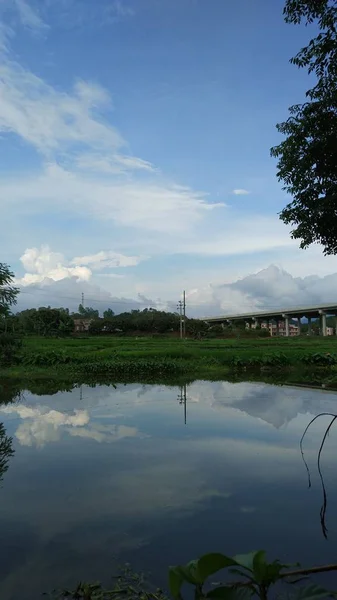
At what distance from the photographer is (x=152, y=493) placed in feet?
19.3

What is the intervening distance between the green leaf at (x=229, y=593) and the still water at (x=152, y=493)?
2475mm

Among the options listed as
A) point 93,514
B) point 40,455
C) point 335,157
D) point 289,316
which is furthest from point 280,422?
point 289,316

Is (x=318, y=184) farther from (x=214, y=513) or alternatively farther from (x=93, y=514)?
(x=93, y=514)

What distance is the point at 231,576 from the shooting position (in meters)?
3.85

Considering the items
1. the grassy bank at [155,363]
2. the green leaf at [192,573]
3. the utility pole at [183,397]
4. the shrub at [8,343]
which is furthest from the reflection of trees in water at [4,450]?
the grassy bank at [155,363]

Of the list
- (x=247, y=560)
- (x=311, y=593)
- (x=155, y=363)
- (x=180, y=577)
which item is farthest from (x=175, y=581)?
(x=155, y=363)

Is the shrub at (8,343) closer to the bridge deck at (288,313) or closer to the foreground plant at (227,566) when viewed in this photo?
the foreground plant at (227,566)

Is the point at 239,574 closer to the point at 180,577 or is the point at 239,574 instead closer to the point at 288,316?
the point at 180,577

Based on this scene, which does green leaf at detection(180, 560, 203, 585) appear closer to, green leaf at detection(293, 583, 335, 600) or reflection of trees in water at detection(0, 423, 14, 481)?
green leaf at detection(293, 583, 335, 600)

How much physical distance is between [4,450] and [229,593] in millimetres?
7505

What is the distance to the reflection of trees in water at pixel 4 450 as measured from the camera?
284 inches

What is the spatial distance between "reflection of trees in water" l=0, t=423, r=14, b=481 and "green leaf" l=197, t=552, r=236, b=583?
598 cm

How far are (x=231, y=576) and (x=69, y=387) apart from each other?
14.1m

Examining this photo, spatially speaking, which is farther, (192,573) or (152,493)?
(152,493)
